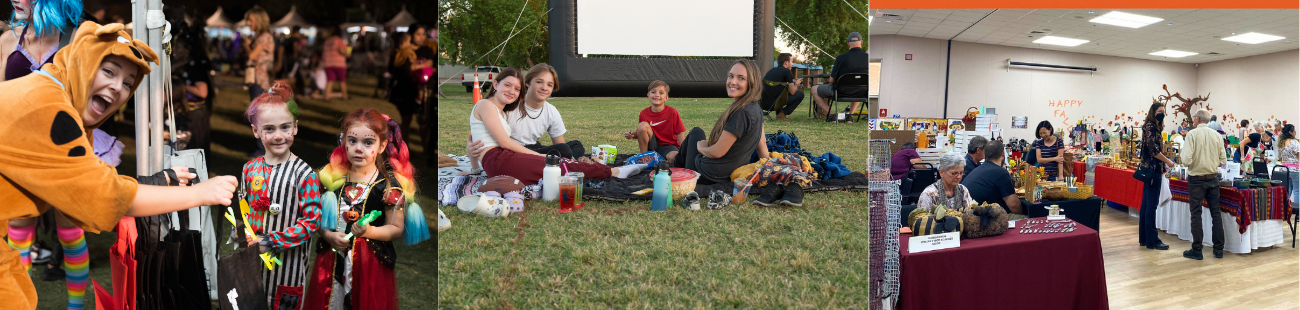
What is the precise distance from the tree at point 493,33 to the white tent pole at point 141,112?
11.8ft

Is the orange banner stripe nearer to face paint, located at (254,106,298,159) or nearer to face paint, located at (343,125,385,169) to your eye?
face paint, located at (343,125,385,169)

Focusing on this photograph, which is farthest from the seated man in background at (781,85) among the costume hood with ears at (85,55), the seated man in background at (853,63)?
the costume hood with ears at (85,55)

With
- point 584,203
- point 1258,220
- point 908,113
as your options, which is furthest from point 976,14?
point 584,203

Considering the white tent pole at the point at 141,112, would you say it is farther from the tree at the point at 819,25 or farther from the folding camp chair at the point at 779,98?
the tree at the point at 819,25

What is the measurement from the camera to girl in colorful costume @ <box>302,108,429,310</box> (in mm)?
1628

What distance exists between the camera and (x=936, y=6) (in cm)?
260

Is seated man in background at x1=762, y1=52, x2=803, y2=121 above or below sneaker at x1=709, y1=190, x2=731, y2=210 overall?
above

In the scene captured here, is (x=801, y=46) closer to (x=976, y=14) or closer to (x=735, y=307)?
(x=976, y=14)

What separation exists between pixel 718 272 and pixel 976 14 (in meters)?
3.57

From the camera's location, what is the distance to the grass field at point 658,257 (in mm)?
2262

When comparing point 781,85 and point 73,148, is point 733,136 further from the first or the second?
point 73,148

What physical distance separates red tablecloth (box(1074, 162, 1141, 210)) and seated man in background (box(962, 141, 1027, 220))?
237cm

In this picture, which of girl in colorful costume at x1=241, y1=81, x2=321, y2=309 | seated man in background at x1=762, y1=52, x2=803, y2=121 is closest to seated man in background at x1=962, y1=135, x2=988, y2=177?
seated man in background at x1=762, y1=52, x2=803, y2=121

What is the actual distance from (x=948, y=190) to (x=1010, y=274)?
0.67 meters
